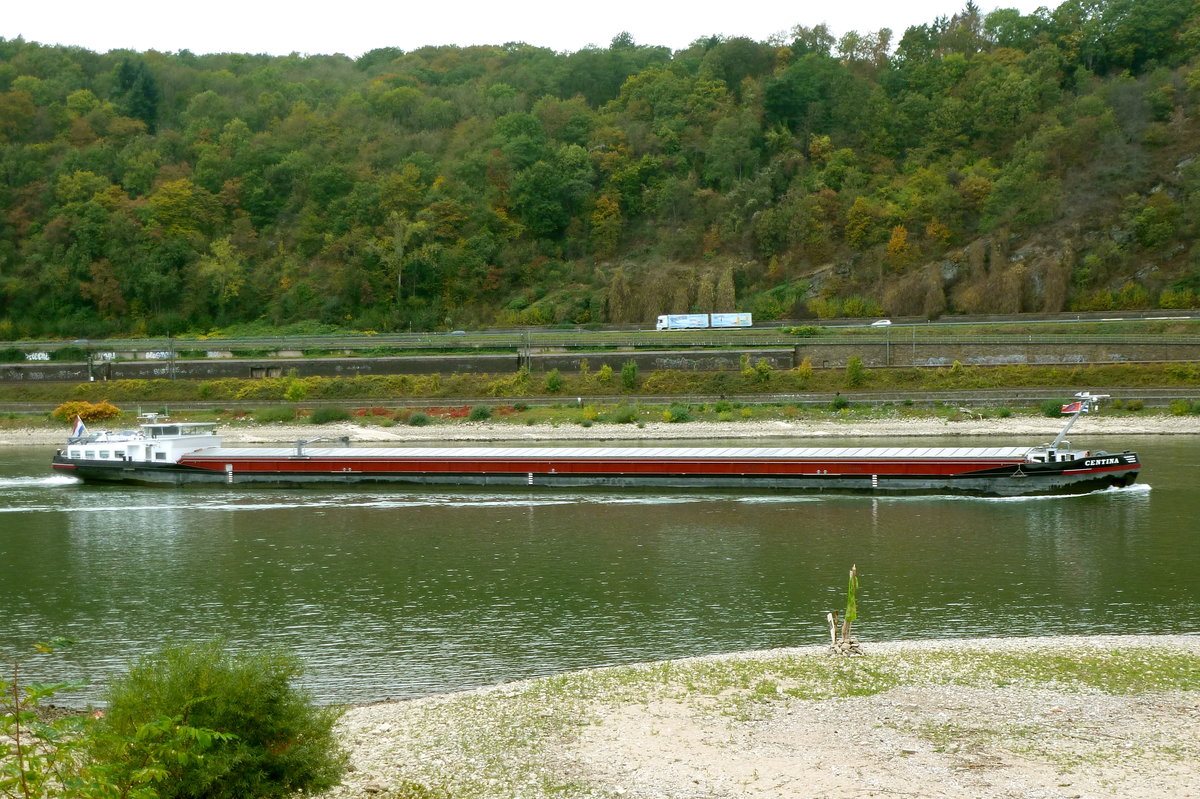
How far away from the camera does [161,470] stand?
156ft

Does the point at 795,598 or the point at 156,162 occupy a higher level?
the point at 156,162

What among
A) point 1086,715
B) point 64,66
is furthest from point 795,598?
point 64,66

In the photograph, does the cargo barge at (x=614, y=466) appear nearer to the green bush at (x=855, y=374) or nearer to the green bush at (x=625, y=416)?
the green bush at (x=625, y=416)

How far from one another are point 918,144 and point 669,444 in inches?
2469

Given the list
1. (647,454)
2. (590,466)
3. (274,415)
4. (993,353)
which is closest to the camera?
(590,466)

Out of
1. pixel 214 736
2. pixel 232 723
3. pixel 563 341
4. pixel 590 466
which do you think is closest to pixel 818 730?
pixel 232 723

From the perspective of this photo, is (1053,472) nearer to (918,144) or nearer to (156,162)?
(918,144)

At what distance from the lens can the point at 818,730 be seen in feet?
49.8

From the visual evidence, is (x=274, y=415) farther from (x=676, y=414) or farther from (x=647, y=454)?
(x=647, y=454)

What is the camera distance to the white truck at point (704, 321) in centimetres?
8556

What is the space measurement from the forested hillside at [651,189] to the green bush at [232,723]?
77619mm

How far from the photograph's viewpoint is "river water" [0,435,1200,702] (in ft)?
71.7

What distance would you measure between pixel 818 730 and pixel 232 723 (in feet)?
25.5

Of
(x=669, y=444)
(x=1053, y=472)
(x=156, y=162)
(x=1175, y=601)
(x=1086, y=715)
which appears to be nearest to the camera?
(x=1086, y=715)
